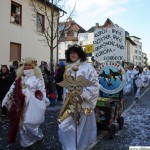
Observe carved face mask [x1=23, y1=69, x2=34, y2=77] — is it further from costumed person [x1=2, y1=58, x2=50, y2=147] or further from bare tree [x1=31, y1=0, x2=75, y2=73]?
bare tree [x1=31, y1=0, x2=75, y2=73]

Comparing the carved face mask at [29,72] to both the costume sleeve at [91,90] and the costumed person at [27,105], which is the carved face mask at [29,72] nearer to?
the costumed person at [27,105]

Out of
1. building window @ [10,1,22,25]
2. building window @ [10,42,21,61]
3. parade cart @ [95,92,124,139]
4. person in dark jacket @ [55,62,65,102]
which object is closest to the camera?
parade cart @ [95,92,124,139]

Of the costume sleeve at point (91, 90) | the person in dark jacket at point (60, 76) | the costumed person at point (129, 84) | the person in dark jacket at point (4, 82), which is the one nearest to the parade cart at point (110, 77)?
the costume sleeve at point (91, 90)

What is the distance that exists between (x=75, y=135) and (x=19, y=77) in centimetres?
172

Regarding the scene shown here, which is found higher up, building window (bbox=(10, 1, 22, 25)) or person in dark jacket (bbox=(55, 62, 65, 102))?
building window (bbox=(10, 1, 22, 25))

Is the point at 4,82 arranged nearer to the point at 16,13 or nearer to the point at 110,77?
the point at 110,77

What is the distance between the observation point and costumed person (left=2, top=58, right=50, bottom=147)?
17.1 ft

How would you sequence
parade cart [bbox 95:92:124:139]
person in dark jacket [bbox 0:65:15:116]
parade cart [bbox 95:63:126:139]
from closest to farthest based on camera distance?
parade cart [bbox 95:92:124:139] < parade cart [bbox 95:63:126:139] < person in dark jacket [bbox 0:65:15:116]

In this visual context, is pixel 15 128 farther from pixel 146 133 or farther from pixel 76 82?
pixel 146 133

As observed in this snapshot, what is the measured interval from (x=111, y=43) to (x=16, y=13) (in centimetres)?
1244

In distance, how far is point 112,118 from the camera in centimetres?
647

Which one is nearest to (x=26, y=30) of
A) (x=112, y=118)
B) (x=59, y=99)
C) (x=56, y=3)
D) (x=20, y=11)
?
(x=20, y=11)

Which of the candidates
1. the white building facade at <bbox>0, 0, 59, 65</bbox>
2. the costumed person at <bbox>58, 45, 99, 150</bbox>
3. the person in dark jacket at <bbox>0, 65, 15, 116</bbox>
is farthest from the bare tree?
the costumed person at <bbox>58, 45, 99, 150</bbox>

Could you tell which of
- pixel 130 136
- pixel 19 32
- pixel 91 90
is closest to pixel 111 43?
pixel 130 136
